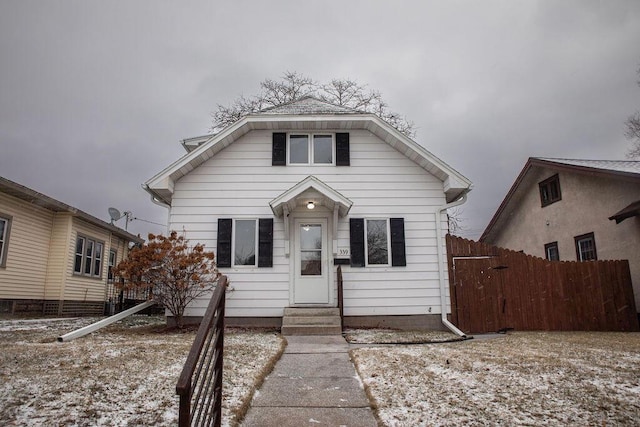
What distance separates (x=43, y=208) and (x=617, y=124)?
27.9 metres

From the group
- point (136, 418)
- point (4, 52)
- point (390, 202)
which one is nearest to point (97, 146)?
point (4, 52)

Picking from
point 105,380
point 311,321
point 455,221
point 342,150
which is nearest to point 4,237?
point 311,321

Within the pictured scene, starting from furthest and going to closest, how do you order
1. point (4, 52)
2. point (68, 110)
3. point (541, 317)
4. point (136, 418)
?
point (68, 110) → point (4, 52) → point (541, 317) → point (136, 418)

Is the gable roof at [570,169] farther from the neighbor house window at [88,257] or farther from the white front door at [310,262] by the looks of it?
the neighbor house window at [88,257]

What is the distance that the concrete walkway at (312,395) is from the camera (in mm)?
3682

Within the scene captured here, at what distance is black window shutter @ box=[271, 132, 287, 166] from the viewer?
10.6 m

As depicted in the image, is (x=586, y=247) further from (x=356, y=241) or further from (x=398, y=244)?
(x=356, y=241)

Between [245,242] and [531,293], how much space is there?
22.5 ft

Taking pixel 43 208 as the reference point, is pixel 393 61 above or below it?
above

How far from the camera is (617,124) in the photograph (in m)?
23.9

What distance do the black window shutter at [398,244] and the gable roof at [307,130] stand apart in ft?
4.76

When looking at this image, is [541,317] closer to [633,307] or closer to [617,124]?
[633,307]

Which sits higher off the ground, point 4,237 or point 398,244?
point 4,237

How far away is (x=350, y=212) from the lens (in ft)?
33.8
